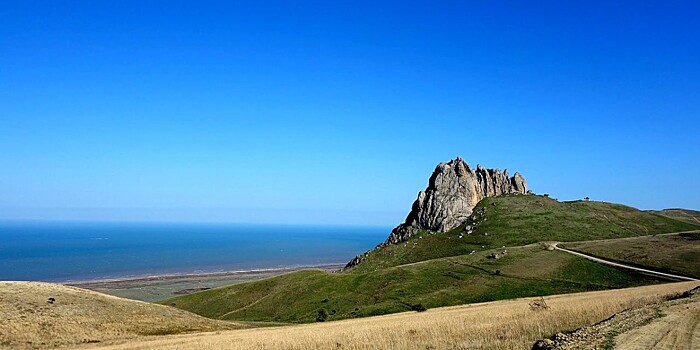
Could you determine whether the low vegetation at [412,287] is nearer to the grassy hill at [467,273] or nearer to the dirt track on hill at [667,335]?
the grassy hill at [467,273]

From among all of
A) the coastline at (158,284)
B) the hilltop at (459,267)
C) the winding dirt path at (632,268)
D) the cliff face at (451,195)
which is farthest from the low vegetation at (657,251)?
the coastline at (158,284)

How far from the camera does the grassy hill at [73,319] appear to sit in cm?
3444

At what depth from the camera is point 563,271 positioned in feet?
275

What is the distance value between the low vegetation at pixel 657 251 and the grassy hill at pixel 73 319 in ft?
238

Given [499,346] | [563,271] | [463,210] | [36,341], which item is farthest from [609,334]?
[463,210]

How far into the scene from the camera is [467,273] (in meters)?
91.2

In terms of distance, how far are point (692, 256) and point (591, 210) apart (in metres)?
69.9

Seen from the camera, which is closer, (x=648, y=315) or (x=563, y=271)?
(x=648, y=315)

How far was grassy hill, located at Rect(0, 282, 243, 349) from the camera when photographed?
113ft

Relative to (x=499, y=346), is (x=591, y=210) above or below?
above

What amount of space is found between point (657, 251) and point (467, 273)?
3592cm

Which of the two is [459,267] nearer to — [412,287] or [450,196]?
[412,287]

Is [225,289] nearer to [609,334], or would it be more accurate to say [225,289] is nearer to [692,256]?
[692,256]

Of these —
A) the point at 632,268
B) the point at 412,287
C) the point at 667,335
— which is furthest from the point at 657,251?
the point at 667,335
